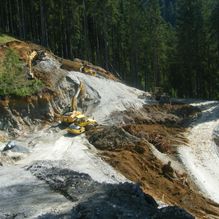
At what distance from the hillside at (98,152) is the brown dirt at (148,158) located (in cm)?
6

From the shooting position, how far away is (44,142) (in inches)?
1137

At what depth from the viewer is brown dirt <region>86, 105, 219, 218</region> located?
23.9 metres

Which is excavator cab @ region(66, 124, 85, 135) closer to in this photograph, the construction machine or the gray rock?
the construction machine

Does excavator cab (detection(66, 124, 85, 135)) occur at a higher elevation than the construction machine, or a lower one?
lower

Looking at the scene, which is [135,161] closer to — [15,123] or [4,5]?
[15,123]

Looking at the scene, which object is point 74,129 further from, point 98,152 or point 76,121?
point 98,152

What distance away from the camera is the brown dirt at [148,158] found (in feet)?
78.3

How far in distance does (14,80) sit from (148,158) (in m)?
11.3

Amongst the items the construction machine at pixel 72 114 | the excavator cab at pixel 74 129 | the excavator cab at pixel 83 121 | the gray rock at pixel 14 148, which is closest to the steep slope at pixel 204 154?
the excavator cab at pixel 83 121

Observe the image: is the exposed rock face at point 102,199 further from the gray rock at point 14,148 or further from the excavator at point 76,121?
the excavator at point 76,121

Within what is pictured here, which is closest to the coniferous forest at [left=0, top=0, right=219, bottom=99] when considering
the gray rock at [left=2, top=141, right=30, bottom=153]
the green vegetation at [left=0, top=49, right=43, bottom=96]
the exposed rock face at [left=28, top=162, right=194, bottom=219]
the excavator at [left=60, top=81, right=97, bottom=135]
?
the green vegetation at [left=0, top=49, right=43, bottom=96]

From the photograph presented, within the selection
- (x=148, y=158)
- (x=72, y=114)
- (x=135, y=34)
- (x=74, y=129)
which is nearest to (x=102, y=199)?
(x=148, y=158)

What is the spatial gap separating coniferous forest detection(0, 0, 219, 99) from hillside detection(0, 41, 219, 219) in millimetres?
16150

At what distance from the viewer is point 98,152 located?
2770cm
